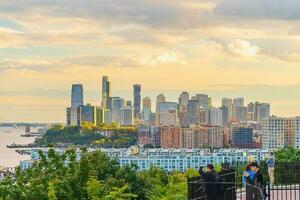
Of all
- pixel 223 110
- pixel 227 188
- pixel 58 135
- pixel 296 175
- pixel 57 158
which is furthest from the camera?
pixel 223 110

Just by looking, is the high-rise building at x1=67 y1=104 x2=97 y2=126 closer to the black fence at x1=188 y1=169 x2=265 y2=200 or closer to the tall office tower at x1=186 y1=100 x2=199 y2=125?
the tall office tower at x1=186 y1=100 x2=199 y2=125

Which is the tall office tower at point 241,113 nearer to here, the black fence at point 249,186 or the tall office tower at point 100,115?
the tall office tower at point 100,115

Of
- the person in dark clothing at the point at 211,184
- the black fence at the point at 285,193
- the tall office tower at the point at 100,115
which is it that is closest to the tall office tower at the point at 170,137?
the tall office tower at the point at 100,115

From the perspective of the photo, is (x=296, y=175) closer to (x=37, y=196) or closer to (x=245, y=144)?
(x=37, y=196)

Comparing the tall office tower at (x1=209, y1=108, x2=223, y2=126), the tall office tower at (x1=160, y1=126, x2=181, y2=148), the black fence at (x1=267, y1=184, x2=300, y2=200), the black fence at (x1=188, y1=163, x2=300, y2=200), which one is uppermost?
the tall office tower at (x1=209, y1=108, x2=223, y2=126)

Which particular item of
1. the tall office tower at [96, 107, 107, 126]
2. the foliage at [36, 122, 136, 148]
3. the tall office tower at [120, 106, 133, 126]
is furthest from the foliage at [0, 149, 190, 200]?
the tall office tower at [120, 106, 133, 126]

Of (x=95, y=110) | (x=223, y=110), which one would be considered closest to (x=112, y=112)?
(x=95, y=110)

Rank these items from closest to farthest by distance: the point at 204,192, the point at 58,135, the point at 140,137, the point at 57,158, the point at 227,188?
the point at 204,192, the point at 227,188, the point at 57,158, the point at 58,135, the point at 140,137
